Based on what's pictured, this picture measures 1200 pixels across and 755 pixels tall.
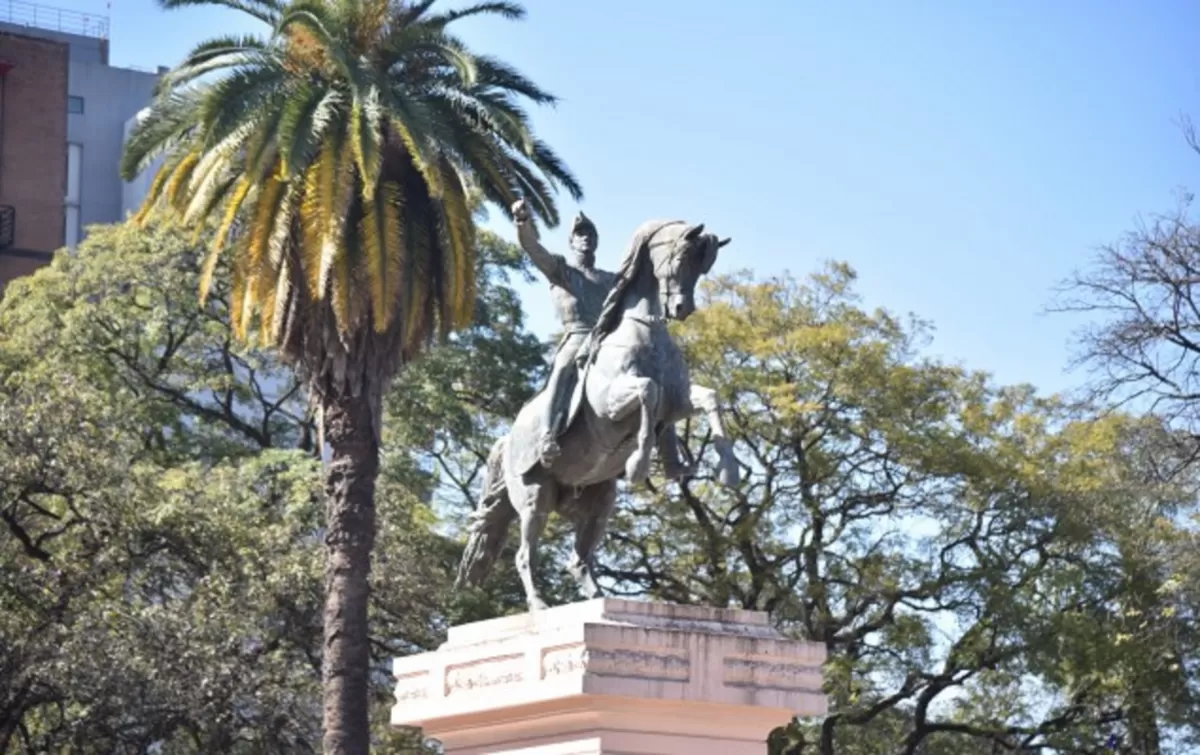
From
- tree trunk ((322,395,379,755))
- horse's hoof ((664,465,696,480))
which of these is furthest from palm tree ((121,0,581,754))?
horse's hoof ((664,465,696,480))

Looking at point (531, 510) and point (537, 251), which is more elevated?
point (537, 251)

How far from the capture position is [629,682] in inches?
628

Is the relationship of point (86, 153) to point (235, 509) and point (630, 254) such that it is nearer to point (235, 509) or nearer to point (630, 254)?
point (235, 509)

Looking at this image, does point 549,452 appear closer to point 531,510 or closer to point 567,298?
point 531,510

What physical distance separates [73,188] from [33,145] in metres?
6.29

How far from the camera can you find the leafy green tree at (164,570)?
33.1 metres

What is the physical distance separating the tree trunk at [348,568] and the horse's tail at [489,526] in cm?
1084

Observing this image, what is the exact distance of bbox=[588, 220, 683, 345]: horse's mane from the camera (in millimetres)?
17906

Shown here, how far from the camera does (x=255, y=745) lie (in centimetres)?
3462

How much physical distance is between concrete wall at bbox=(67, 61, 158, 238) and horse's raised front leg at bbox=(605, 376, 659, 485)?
175ft

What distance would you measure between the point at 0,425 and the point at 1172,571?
53.6ft

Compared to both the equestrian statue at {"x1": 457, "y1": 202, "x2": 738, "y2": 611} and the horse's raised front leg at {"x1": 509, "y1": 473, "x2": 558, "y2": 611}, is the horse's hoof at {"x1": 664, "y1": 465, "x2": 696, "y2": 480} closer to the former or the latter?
the equestrian statue at {"x1": 457, "y1": 202, "x2": 738, "y2": 611}

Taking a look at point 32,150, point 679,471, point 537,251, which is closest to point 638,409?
point 679,471

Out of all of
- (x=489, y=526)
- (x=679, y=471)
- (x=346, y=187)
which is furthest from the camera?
(x=346, y=187)
